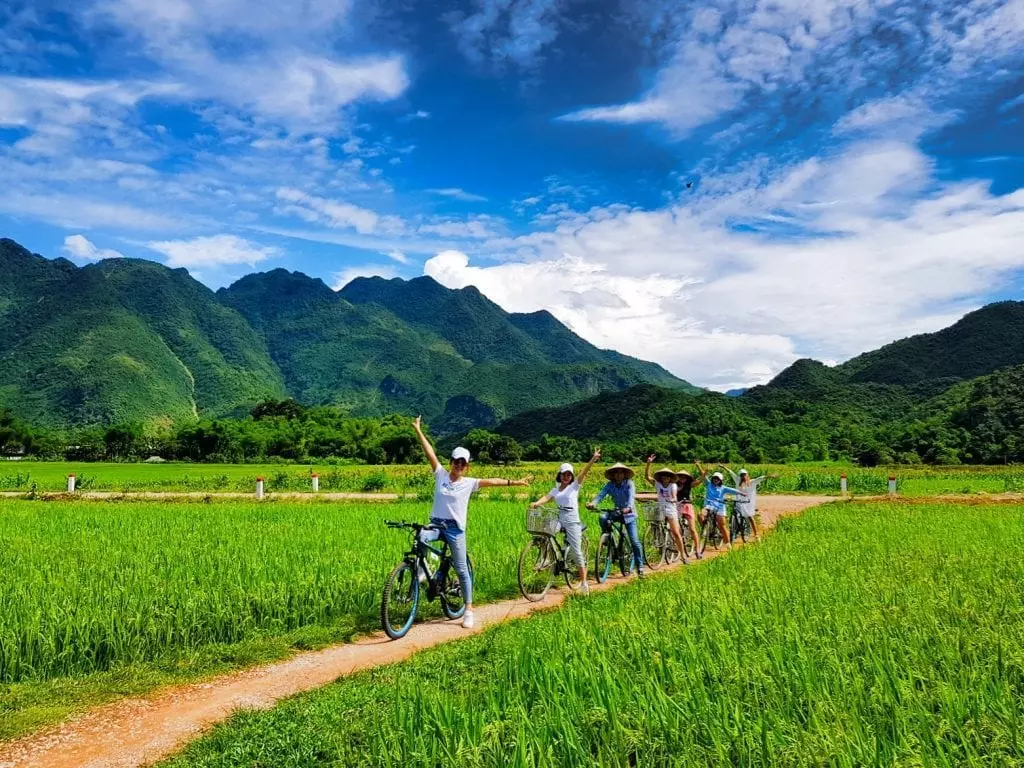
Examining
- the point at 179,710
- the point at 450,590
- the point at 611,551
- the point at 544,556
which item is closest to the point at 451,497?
the point at 450,590

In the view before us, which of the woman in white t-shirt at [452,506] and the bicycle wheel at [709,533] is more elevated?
the woman in white t-shirt at [452,506]

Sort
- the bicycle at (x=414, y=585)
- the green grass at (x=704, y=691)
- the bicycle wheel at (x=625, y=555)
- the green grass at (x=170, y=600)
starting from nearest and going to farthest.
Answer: the green grass at (x=704, y=691), the green grass at (x=170, y=600), the bicycle at (x=414, y=585), the bicycle wheel at (x=625, y=555)

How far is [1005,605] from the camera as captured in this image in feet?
20.4

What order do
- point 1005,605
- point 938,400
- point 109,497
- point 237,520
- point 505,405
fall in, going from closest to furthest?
point 1005,605, point 237,520, point 109,497, point 938,400, point 505,405

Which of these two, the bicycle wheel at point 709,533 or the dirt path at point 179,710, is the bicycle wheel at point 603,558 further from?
the bicycle wheel at point 709,533

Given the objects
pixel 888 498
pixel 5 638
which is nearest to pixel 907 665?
pixel 5 638

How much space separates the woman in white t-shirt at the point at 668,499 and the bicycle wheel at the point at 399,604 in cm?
568

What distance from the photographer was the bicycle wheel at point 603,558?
11.1 meters

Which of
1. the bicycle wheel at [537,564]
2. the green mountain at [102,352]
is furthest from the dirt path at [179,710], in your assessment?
the green mountain at [102,352]

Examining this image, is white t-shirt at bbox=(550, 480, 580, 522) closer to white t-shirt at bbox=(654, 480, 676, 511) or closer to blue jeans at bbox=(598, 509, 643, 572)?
blue jeans at bbox=(598, 509, 643, 572)

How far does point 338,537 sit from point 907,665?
428 inches

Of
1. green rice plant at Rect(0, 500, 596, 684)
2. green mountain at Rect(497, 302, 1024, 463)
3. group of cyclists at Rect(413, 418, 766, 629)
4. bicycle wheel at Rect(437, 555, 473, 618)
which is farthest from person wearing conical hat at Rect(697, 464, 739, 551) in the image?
green mountain at Rect(497, 302, 1024, 463)

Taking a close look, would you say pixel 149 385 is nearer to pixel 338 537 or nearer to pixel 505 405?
pixel 505 405

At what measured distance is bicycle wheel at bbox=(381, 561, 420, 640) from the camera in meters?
7.68
